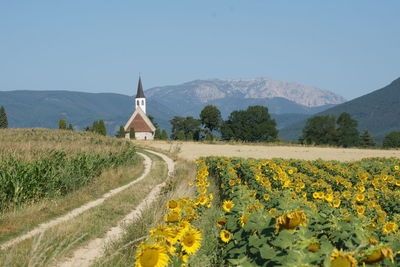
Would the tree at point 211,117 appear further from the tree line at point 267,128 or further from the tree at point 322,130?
the tree at point 322,130

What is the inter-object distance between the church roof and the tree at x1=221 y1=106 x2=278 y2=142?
Answer: 26774mm

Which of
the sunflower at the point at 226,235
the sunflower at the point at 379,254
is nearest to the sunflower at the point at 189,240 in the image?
the sunflower at the point at 226,235

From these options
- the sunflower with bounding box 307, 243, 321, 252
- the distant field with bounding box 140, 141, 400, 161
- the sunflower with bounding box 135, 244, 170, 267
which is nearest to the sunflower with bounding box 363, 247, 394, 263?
the sunflower with bounding box 307, 243, 321, 252

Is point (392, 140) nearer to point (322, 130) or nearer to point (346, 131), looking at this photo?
point (346, 131)

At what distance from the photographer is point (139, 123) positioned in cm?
12306

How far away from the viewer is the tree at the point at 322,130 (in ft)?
323

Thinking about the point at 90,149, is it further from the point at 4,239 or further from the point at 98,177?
the point at 4,239

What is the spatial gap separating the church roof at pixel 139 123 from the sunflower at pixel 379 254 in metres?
120

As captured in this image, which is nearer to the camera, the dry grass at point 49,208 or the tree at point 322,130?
the dry grass at point 49,208

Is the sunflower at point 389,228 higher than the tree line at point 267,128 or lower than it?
lower

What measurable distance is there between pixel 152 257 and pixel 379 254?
1.33 meters

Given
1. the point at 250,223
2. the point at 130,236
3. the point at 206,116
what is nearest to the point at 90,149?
the point at 130,236

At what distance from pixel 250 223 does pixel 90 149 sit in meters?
17.3

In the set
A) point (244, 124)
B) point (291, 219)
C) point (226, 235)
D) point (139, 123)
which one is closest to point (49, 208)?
point (226, 235)
